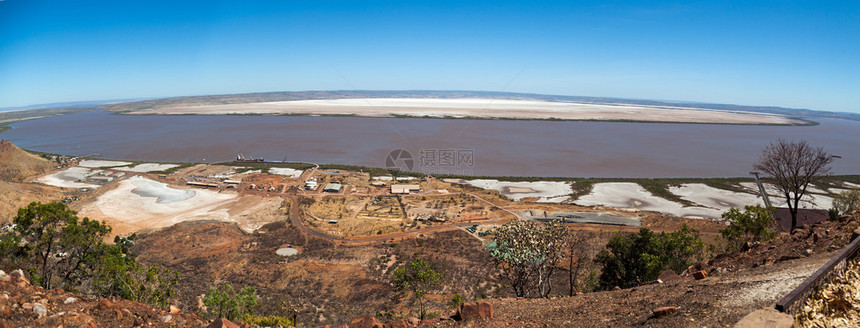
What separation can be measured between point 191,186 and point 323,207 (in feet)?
59.0

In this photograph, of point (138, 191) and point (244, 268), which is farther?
point (138, 191)

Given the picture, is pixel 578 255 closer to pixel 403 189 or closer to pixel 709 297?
pixel 709 297

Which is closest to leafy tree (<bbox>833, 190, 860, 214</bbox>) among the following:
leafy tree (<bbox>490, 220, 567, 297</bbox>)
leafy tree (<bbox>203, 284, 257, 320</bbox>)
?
leafy tree (<bbox>490, 220, 567, 297</bbox>)

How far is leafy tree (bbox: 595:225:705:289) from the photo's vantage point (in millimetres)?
16078

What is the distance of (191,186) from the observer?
133 feet

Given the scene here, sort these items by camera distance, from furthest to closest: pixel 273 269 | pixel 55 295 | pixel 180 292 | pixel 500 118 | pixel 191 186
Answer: pixel 500 118 < pixel 191 186 < pixel 273 269 < pixel 180 292 < pixel 55 295

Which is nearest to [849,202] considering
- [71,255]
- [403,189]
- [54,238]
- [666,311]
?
[666,311]

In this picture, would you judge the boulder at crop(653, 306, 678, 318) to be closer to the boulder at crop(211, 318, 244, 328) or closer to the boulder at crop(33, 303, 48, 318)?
the boulder at crop(211, 318, 244, 328)

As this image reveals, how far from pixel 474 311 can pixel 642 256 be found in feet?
39.3

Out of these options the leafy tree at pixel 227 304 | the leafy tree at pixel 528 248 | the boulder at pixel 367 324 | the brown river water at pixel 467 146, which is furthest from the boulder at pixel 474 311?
the brown river water at pixel 467 146

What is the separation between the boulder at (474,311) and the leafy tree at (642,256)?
11.3 meters

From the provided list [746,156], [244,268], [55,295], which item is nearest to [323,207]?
[244,268]

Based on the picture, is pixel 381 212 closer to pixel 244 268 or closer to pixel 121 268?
pixel 244 268

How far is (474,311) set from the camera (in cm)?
731
